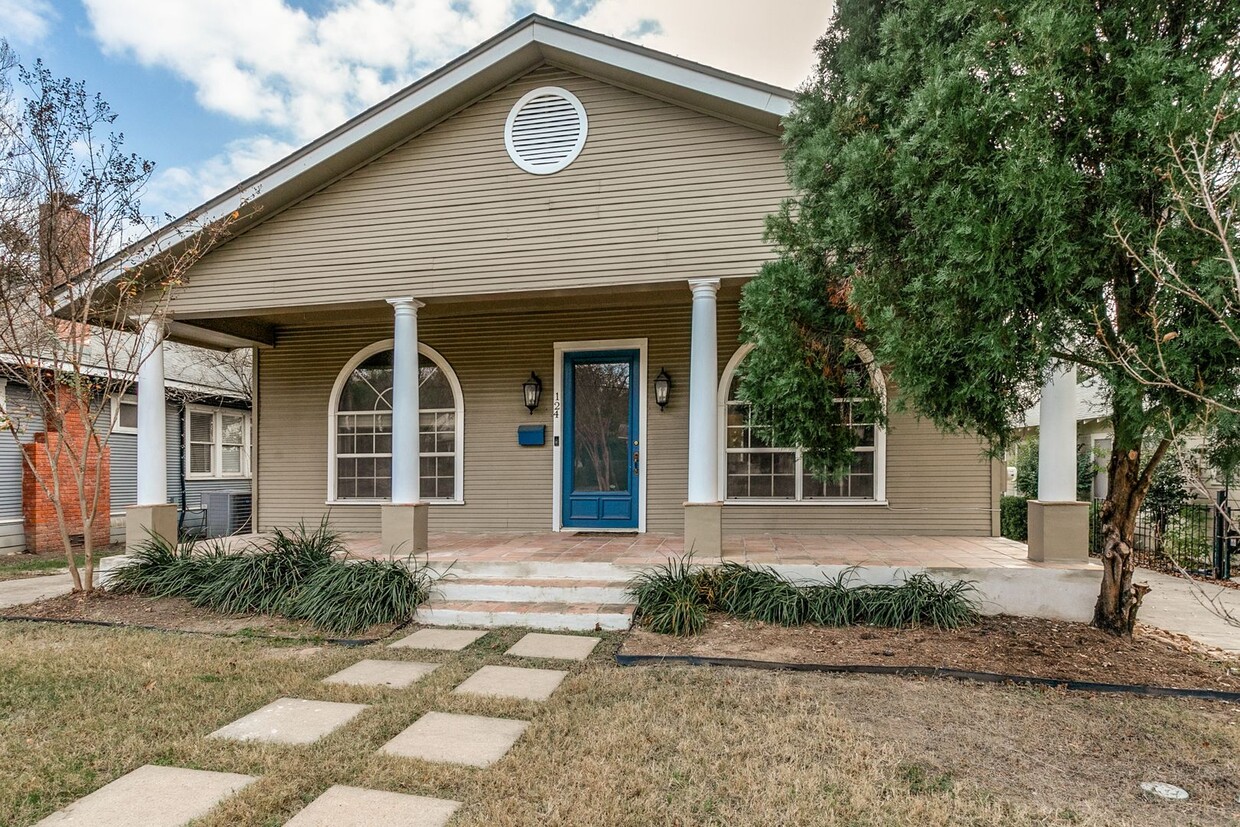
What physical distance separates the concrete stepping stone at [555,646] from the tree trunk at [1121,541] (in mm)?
3520

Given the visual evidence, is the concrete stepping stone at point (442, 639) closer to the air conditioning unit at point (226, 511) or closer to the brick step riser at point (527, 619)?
the brick step riser at point (527, 619)

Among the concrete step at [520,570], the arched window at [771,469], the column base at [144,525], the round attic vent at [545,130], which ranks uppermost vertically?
the round attic vent at [545,130]

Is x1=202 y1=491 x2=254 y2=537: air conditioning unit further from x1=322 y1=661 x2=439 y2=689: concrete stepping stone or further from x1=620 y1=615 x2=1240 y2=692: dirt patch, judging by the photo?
x1=620 y1=615 x2=1240 y2=692: dirt patch

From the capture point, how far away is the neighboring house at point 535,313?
550cm

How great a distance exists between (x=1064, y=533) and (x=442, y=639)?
4847 millimetres

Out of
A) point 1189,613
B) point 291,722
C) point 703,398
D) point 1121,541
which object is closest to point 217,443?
point 703,398

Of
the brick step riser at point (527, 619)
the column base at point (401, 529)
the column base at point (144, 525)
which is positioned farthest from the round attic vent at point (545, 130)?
the column base at point (144, 525)

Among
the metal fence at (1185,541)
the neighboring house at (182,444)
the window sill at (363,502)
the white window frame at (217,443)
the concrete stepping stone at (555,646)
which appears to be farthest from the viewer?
the white window frame at (217,443)

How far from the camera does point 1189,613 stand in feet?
17.4

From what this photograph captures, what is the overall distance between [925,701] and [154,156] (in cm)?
794

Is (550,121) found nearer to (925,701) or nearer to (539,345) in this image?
(539,345)

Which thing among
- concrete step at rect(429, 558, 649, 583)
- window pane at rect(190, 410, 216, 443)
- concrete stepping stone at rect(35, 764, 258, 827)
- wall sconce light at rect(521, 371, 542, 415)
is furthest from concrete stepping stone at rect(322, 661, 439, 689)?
window pane at rect(190, 410, 216, 443)

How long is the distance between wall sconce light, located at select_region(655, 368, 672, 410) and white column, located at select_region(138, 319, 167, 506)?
16.4ft

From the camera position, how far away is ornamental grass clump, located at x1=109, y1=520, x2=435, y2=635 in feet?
15.9
